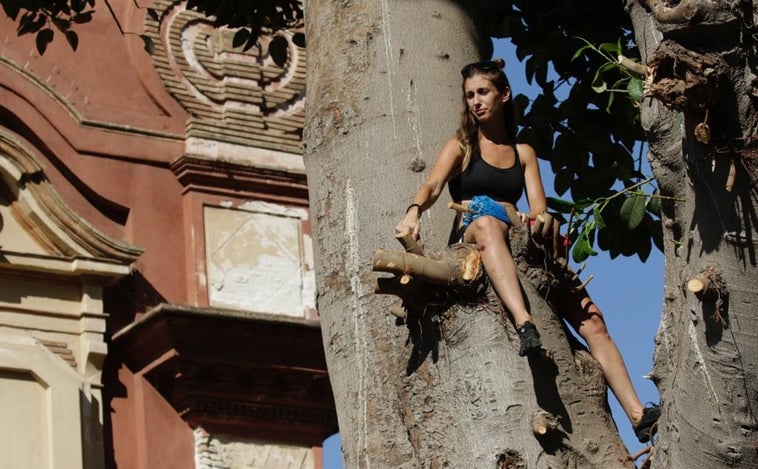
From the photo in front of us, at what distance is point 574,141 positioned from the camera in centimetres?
873

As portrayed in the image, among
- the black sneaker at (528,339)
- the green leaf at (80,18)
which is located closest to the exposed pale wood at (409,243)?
the black sneaker at (528,339)

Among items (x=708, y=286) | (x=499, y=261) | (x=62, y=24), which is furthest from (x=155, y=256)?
(x=708, y=286)

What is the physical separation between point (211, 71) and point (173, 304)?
7.17ft

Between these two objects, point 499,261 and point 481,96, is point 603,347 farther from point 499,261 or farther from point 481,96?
point 481,96

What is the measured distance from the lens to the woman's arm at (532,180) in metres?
6.09

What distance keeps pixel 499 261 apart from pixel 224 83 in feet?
31.0

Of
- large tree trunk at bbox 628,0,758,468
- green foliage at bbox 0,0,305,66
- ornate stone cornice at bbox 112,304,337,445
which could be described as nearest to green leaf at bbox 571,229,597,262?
green foliage at bbox 0,0,305,66

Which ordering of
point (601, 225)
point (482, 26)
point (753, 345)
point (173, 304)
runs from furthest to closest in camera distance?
point (173, 304) < point (601, 225) < point (482, 26) < point (753, 345)

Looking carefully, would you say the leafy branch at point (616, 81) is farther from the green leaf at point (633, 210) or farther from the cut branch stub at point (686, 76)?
the cut branch stub at point (686, 76)

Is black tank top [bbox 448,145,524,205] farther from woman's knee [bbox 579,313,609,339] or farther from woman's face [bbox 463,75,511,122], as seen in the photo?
woman's knee [bbox 579,313,609,339]

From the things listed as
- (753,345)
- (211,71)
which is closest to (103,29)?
(211,71)

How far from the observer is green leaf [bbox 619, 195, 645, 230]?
802 cm

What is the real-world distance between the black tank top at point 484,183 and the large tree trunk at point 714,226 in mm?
1274

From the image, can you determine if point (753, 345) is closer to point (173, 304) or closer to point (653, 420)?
point (653, 420)
